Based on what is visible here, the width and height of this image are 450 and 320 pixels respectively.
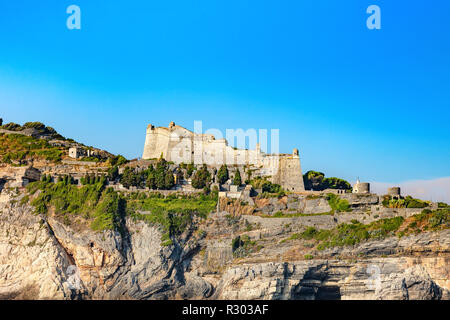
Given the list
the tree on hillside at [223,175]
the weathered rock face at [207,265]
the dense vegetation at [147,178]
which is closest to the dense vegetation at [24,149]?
the dense vegetation at [147,178]

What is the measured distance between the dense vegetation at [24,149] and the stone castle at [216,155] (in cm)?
858

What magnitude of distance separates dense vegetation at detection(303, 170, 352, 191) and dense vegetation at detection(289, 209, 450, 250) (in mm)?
11155

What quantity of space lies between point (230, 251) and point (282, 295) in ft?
18.6

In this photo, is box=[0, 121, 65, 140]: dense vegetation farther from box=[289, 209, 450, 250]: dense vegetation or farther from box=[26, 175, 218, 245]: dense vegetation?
box=[289, 209, 450, 250]: dense vegetation

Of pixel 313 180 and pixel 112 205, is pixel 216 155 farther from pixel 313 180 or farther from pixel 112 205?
pixel 112 205

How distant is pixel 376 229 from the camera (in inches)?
2297

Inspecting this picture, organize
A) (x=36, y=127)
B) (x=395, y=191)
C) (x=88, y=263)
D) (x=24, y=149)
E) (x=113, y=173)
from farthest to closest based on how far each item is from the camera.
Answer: (x=36, y=127)
(x=24, y=149)
(x=113, y=173)
(x=395, y=191)
(x=88, y=263)

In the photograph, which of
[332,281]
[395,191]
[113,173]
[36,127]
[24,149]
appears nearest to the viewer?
[332,281]

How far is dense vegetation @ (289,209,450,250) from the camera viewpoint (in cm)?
5731

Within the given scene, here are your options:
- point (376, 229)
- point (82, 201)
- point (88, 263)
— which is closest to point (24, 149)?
point (82, 201)

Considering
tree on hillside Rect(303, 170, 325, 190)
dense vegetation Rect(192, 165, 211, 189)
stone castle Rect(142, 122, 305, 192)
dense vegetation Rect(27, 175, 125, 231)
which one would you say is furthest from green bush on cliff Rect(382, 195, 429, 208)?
dense vegetation Rect(27, 175, 125, 231)

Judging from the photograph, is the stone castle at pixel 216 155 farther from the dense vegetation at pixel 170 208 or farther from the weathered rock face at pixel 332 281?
the weathered rock face at pixel 332 281

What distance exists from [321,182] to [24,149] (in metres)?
27.7
